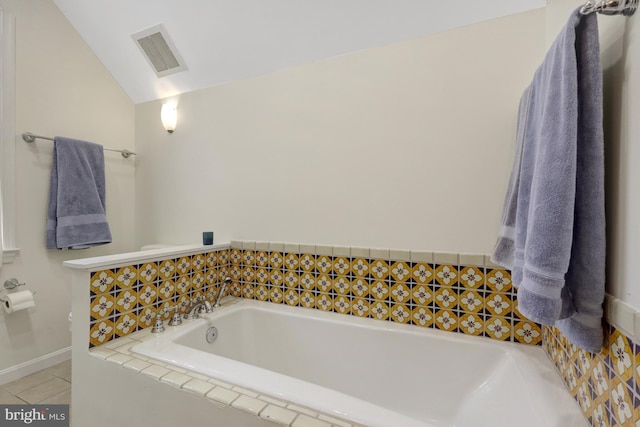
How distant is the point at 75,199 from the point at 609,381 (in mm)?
2842

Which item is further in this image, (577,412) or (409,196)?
(409,196)

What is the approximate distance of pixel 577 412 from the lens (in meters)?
0.78

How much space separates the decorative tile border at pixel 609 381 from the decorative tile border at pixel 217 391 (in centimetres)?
61

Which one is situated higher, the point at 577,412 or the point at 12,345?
the point at 577,412

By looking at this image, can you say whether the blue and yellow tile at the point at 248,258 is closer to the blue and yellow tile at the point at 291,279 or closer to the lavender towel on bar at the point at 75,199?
the blue and yellow tile at the point at 291,279

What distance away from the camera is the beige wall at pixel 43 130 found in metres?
1.82

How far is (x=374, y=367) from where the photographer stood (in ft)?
4.51

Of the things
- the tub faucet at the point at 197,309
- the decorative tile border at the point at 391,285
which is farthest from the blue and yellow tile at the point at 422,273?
the tub faucet at the point at 197,309

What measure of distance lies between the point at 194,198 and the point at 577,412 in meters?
2.24

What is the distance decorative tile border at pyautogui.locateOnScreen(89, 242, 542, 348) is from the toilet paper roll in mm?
1065

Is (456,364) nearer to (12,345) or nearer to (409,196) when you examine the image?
(409,196)

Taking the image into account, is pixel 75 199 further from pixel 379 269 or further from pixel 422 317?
pixel 422 317

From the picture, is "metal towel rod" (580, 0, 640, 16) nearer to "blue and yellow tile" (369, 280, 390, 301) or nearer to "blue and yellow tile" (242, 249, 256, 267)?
"blue and yellow tile" (369, 280, 390, 301)

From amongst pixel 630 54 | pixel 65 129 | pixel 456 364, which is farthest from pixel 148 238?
pixel 630 54
